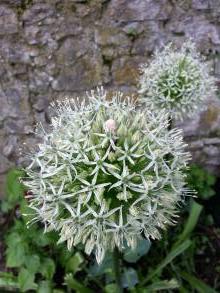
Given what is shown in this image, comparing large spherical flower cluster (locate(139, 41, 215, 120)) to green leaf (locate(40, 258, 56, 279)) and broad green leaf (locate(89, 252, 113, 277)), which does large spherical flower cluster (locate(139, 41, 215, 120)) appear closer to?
broad green leaf (locate(89, 252, 113, 277))

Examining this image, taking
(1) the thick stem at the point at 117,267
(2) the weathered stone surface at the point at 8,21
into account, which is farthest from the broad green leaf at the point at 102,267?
(2) the weathered stone surface at the point at 8,21

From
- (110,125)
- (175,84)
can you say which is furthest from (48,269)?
(110,125)

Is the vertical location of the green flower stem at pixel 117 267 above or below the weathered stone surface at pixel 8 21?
below

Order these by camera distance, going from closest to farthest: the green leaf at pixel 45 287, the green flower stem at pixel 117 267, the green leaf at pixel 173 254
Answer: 1. the green flower stem at pixel 117 267
2. the green leaf at pixel 173 254
3. the green leaf at pixel 45 287

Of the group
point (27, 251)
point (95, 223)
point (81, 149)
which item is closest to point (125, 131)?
point (81, 149)

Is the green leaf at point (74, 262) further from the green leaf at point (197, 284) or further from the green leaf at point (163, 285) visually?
the green leaf at point (197, 284)

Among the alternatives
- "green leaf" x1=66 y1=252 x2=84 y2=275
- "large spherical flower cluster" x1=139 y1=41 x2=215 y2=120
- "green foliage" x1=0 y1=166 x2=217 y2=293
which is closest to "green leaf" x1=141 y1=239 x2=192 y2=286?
"green foliage" x1=0 y1=166 x2=217 y2=293
